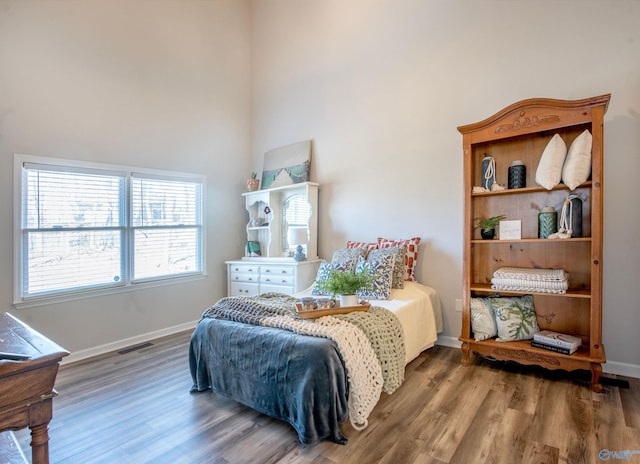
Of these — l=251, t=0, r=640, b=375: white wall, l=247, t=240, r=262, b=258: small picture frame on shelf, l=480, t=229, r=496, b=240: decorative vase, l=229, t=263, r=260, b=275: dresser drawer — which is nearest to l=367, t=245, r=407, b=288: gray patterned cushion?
l=251, t=0, r=640, b=375: white wall

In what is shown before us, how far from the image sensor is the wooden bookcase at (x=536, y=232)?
7.78 feet

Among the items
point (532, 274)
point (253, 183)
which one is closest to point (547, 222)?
point (532, 274)

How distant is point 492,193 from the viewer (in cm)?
283

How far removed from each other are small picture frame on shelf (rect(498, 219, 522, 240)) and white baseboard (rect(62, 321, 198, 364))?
3.69m

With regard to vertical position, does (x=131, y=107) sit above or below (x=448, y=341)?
above

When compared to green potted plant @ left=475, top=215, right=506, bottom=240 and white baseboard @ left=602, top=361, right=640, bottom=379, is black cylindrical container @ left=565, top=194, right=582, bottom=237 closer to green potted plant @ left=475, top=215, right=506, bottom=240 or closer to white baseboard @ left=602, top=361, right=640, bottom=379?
green potted plant @ left=475, top=215, right=506, bottom=240

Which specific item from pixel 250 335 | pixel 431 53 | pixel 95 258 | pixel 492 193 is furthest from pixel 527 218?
pixel 95 258

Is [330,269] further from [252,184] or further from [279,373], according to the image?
[252,184]

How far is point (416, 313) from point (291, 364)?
4.36 feet

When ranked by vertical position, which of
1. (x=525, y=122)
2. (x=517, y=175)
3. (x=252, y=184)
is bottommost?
(x=517, y=175)

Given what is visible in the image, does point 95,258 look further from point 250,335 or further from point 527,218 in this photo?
point 527,218

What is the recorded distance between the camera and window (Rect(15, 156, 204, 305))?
10.00 ft

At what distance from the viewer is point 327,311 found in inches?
90.7

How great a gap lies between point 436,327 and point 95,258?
353 cm
